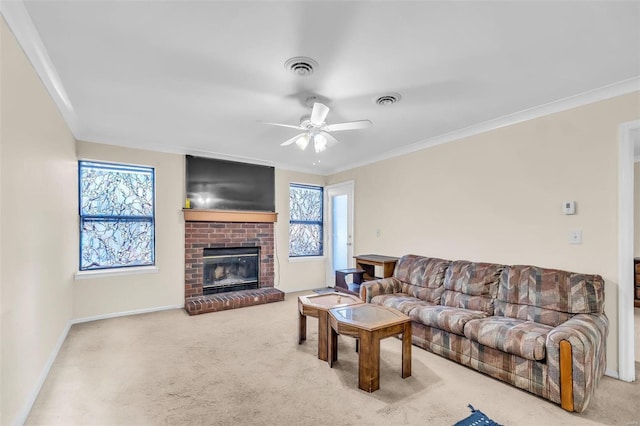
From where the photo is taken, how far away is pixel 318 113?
2572 mm

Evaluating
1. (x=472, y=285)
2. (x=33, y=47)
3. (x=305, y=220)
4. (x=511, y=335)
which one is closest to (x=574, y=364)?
(x=511, y=335)

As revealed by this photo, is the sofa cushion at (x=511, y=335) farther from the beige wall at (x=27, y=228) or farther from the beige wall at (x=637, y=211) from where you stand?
the beige wall at (x=637, y=211)

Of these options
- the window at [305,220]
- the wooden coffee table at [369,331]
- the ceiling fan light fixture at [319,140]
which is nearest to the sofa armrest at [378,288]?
the wooden coffee table at [369,331]

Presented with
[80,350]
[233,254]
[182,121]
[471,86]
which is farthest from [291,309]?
[471,86]

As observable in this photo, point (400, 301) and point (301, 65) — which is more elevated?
point (301, 65)

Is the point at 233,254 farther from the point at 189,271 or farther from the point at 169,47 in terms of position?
the point at 169,47

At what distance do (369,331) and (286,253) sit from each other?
11.9 feet

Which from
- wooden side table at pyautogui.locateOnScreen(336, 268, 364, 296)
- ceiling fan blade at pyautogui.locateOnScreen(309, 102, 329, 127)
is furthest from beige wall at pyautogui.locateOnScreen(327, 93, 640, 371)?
ceiling fan blade at pyautogui.locateOnScreen(309, 102, 329, 127)

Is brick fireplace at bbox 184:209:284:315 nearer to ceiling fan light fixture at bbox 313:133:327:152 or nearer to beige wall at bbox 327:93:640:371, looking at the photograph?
beige wall at bbox 327:93:640:371

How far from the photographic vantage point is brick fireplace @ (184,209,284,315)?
4.68 meters

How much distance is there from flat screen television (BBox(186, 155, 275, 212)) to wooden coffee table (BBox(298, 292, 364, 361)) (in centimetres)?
254

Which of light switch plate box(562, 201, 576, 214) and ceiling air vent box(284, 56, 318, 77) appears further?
light switch plate box(562, 201, 576, 214)

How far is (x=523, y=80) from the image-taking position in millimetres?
2486

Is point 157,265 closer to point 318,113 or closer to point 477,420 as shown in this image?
point 318,113
